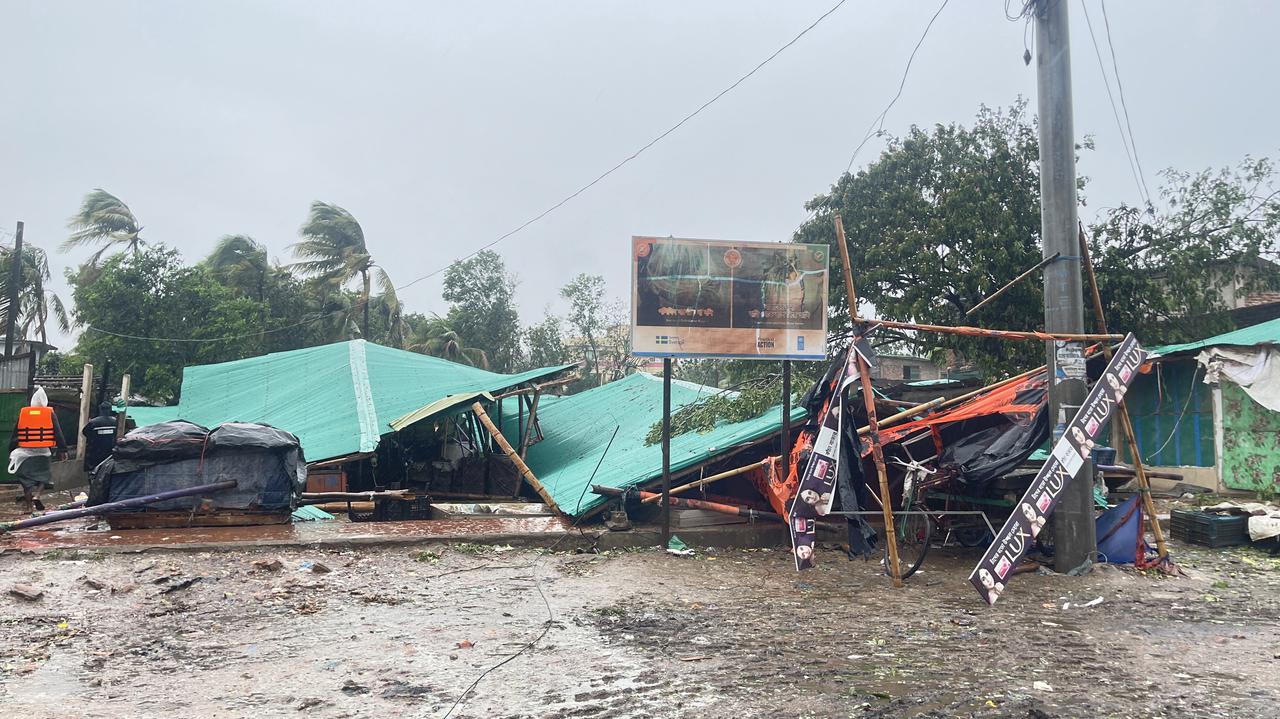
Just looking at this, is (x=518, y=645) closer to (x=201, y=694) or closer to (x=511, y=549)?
(x=201, y=694)

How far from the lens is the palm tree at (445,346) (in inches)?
1176

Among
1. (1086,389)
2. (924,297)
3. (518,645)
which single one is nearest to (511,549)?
(518,645)

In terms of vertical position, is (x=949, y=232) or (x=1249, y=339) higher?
(x=949, y=232)

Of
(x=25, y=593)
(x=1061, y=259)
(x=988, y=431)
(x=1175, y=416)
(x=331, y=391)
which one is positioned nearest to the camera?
(x=25, y=593)

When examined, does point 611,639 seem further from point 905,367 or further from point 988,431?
point 905,367

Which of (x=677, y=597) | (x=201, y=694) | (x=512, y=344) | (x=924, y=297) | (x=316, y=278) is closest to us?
(x=201, y=694)

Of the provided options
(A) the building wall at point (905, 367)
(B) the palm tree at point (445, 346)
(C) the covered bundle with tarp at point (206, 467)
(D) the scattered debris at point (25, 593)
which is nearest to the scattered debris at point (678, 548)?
(C) the covered bundle with tarp at point (206, 467)

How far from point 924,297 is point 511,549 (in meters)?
10.8

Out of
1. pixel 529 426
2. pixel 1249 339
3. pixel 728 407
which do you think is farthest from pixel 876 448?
pixel 1249 339

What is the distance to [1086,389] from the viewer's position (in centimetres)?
757

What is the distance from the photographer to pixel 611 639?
5340mm

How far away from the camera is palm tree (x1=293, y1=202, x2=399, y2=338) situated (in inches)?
1158

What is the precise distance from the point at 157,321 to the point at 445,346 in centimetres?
917

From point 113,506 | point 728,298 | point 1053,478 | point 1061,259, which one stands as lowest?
point 113,506
